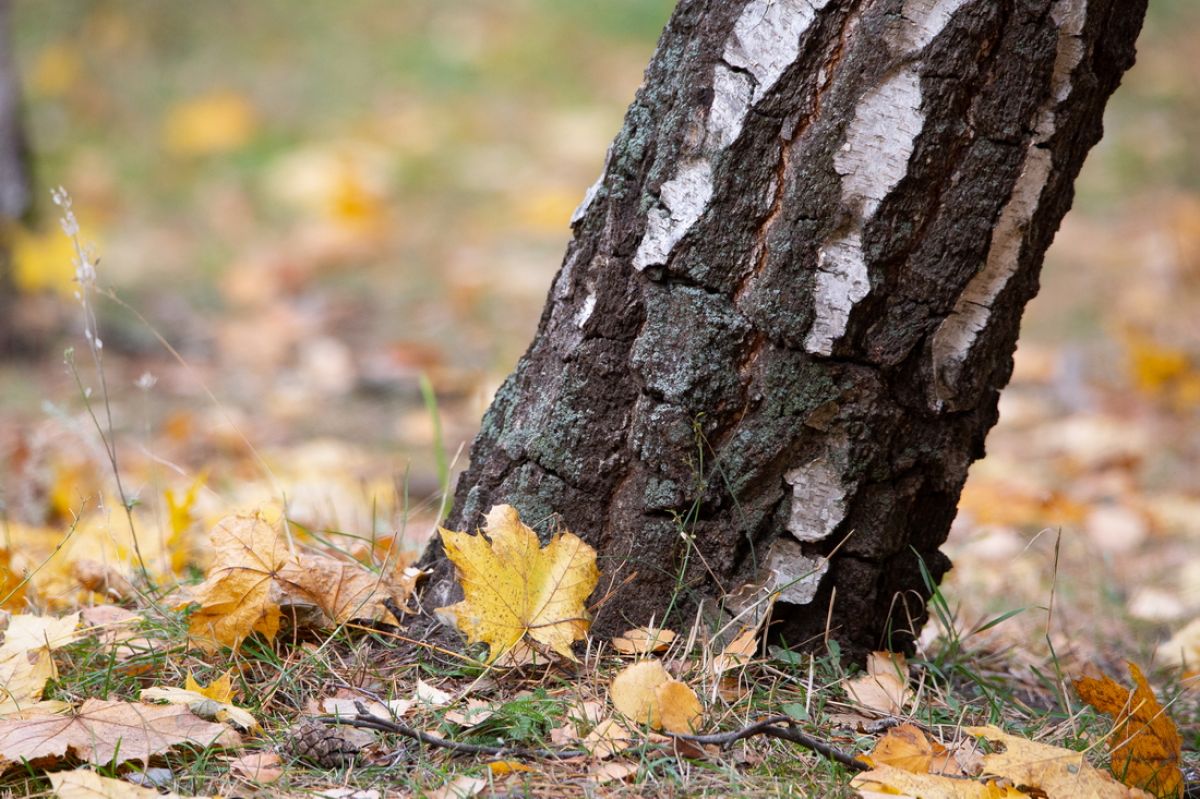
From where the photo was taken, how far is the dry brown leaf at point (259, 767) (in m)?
1.26

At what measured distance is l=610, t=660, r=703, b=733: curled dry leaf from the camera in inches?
52.4

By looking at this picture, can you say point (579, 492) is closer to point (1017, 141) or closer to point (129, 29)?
point (1017, 141)

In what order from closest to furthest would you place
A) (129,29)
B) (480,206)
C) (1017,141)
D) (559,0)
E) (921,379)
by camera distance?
(1017,141)
(921,379)
(480,206)
(129,29)
(559,0)

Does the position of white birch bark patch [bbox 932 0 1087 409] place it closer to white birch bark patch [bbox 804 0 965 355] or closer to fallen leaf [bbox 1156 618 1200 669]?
white birch bark patch [bbox 804 0 965 355]

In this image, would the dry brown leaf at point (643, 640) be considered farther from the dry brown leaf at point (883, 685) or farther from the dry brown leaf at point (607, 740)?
the dry brown leaf at point (883, 685)

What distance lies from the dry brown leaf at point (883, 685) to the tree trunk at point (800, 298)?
0.12 feet

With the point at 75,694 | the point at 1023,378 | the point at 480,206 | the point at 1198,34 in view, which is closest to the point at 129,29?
the point at 480,206

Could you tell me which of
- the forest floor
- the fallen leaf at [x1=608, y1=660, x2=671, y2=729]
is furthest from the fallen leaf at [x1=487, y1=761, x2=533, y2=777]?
the fallen leaf at [x1=608, y1=660, x2=671, y2=729]

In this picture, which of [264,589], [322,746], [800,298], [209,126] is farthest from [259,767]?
[209,126]

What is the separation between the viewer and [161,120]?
21.2ft

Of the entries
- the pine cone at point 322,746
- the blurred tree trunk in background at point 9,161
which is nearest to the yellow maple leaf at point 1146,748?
the pine cone at point 322,746

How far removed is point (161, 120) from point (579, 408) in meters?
5.91

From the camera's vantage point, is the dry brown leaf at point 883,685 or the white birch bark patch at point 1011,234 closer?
the white birch bark patch at point 1011,234

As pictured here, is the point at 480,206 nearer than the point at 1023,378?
No
